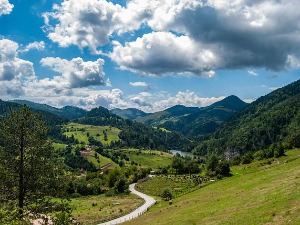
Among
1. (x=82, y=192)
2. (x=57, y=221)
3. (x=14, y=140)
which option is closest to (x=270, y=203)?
(x=57, y=221)

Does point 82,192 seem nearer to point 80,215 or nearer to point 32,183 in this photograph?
point 80,215

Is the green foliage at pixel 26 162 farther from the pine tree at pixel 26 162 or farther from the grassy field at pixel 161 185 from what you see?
the grassy field at pixel 161 185

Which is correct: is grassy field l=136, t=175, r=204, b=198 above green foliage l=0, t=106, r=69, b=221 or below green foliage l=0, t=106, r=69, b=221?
below

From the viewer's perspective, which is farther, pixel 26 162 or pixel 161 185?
pixel 161 185

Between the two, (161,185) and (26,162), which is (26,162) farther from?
(161,185)

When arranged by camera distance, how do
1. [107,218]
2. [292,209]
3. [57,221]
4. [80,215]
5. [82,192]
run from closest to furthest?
[57,221] < [292,209] < [107,218] < [80,215] < [82,192]

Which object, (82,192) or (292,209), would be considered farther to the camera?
(82,192)

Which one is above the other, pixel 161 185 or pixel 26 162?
pixel 26 162

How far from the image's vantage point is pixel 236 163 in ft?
483

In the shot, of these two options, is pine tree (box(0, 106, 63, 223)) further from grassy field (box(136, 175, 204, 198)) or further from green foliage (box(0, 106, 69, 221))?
grassy field (box(136, 175, 204, 198))

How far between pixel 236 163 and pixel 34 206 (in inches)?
4649

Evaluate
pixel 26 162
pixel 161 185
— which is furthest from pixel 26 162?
pixel 161 185

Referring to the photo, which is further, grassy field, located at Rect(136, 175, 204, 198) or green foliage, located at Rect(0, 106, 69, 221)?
grassy field, located at Rect(136, 175, 204, 198)

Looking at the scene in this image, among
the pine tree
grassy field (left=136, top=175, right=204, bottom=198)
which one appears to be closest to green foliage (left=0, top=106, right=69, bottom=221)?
the pine tree
